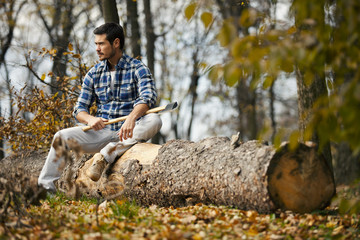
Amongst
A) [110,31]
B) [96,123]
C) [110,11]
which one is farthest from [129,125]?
[110,11]

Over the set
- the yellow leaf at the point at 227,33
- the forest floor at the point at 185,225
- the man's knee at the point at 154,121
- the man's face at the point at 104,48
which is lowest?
the forest floor at the point at 185,225

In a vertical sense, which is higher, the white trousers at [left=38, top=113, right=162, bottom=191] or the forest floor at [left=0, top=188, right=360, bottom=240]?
the white trousers at [left=38, top=113, right=162, bottom=191]

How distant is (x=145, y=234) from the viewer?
2848mm

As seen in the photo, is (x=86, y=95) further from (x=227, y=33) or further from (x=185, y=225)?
(x=227, y=33)

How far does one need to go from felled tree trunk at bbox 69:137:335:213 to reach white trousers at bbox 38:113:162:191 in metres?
0.16

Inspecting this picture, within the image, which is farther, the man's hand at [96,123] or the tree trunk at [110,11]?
the tree trunk at [110,11]

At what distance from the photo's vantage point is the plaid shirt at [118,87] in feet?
16.5

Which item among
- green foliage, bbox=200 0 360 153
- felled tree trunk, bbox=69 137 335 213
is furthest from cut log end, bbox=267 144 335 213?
green foliage, bbox=200 0 360 153

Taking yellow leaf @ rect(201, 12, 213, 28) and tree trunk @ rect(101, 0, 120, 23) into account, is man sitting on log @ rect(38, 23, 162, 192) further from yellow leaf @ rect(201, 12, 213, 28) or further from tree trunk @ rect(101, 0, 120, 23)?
yellow leaf @ rect(201, 12, 213, 28)

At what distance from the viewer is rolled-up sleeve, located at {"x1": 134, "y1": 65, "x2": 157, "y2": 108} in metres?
4.81

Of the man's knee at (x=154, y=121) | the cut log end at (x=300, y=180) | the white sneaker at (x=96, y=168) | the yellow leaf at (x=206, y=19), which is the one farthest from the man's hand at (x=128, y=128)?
the yellow leaf at (x=206, y=19)

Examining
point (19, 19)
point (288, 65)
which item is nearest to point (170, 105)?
point (288, 65)

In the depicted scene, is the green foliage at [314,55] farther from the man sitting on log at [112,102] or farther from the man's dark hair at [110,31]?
the man's dark hair at [110,31]

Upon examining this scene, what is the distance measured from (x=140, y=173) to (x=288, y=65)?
2.35 meters
